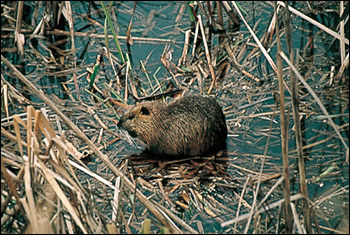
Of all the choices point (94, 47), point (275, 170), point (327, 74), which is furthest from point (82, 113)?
point (327, 74)

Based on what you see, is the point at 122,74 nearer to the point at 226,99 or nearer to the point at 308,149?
the point at 226,99

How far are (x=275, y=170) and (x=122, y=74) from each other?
6.85ft

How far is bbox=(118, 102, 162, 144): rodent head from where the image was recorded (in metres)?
5.59

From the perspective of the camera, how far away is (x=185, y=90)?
624cm

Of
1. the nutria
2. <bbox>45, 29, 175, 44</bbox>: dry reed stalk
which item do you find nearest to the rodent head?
the nutria

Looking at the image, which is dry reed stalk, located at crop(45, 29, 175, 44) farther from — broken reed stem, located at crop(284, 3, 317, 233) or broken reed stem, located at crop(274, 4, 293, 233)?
broken reed stem, located at crop(284, 3, 317, 233)

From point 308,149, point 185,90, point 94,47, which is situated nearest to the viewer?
point 308,149

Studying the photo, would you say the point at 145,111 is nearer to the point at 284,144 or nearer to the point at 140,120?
the point at 140,120

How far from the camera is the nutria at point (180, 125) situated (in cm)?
544

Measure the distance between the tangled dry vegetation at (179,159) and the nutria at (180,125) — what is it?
0.37ft

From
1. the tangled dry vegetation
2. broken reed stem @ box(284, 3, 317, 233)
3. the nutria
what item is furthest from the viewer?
the nutria

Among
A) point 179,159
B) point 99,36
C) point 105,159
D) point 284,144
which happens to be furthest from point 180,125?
point 99,36

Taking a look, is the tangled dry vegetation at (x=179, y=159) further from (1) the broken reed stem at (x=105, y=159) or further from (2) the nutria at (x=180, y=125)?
(2) the nutria at (x=180, y=125)

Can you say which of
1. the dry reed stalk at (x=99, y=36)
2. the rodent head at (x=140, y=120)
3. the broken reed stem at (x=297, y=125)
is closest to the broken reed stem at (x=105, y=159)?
the broken reed stem at (x=297, y=125)
